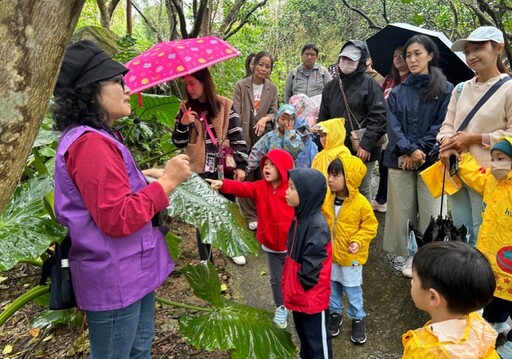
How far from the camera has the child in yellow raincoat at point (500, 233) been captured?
2010mm

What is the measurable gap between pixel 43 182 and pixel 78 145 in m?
0.76

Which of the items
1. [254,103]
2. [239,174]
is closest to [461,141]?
[239,174]

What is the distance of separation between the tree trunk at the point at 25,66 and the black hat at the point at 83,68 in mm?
468

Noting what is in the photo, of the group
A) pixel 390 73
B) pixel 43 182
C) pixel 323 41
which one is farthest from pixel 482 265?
pixel 323 41

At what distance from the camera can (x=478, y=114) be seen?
231 centimetres

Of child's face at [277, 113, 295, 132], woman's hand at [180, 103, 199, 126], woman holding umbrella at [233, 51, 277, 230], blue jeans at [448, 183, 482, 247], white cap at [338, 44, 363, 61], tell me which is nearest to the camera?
blue jeans at [448, 183, 482, 247]

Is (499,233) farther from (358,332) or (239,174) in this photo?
(239,174)

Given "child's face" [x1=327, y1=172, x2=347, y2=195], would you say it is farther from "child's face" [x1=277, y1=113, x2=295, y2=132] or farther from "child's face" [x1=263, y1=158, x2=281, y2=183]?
"child's face" [x1=277, y1=113, x2=295, y2=132]

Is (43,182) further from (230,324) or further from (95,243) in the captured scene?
(230,324)

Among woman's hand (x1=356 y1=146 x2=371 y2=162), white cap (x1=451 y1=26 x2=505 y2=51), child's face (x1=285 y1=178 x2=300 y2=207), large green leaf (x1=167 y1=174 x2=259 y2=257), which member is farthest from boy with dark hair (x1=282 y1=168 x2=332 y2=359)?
woman's hand (x1=356 y1=146 x2=371 y2=162)

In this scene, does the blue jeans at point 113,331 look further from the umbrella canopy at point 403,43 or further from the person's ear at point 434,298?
the umbrella canopy at point 403,43

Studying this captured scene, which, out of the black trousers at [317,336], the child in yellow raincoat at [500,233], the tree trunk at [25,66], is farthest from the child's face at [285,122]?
the tree trunk at [25,66]

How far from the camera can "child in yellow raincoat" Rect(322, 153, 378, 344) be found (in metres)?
2.38

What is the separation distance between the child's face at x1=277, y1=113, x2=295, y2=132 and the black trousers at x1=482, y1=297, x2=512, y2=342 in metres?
1.84
